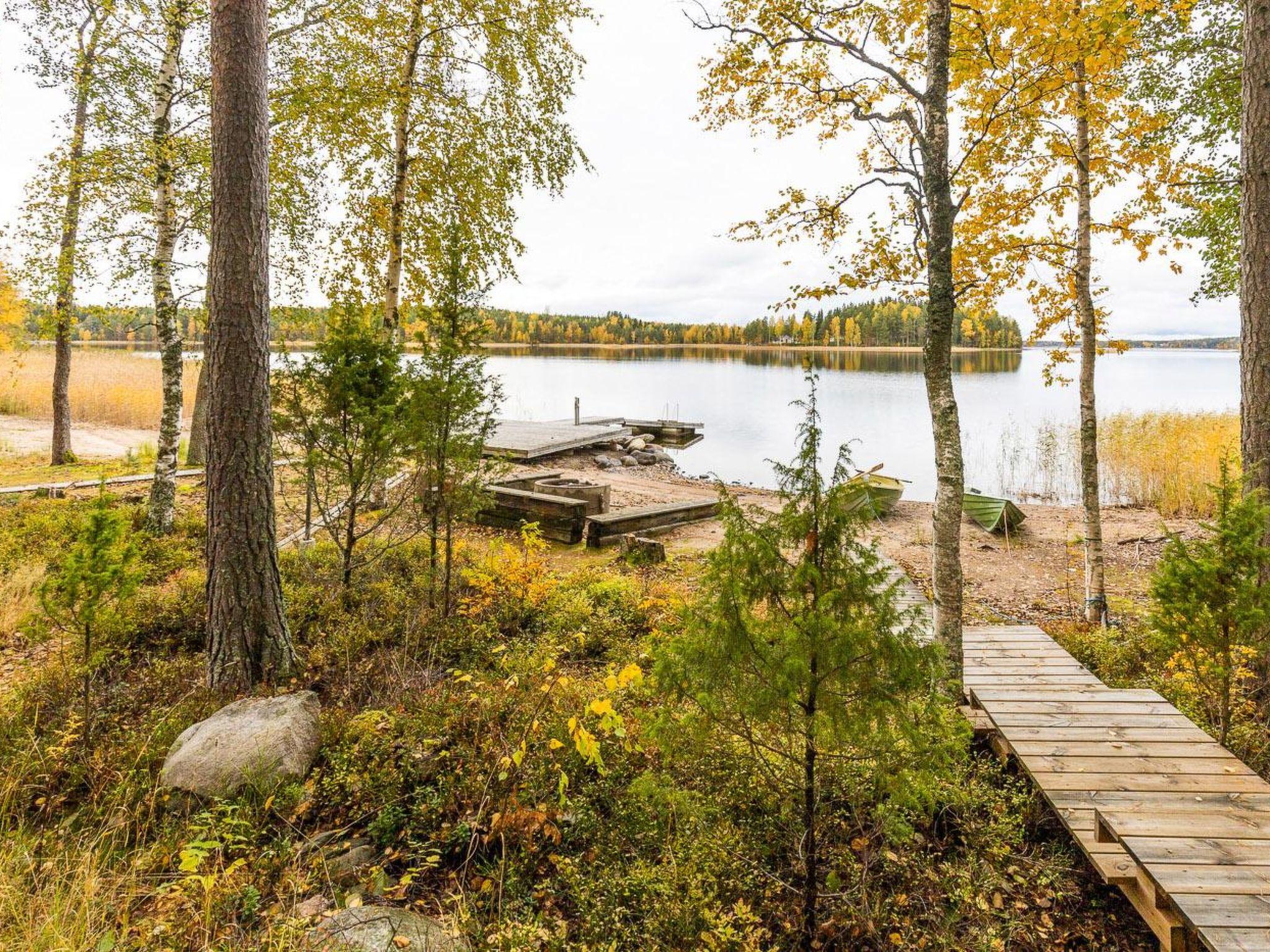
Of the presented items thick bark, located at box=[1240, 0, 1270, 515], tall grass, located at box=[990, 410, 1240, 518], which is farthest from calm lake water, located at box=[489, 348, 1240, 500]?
thick bark, located at box=[1240, 0, 1270, 515]

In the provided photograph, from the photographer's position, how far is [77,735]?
10.5ft

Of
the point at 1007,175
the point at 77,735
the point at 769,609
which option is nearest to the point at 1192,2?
the point at 1007,175

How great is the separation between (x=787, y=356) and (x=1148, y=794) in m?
86.5

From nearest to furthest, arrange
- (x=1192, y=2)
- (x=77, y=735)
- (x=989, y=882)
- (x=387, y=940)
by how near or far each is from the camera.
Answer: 1. (x=387, y=940)
2. (x=989, y=882)
3. (x=77, y=735)
4. (x=1192, y=2)

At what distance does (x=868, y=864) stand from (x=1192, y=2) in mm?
6912

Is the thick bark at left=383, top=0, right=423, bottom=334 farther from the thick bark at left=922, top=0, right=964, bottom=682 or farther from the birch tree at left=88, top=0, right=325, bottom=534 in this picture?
the thick bark at left=922, top=0, right=964, bottom=682

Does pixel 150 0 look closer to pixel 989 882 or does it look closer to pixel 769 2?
pixel 769 2

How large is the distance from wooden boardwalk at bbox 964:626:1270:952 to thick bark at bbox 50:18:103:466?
32.2 ft

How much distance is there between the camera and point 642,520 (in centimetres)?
898

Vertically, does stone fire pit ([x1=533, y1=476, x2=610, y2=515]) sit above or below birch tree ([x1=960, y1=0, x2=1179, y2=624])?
below

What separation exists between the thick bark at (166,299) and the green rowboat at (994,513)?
1117cm

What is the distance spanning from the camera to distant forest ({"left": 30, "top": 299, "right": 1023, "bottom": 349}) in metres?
7.30

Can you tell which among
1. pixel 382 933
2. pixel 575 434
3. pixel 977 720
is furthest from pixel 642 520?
pixel 575 434

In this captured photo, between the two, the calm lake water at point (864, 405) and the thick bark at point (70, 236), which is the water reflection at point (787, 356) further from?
the thick bark at point (70, 236)
